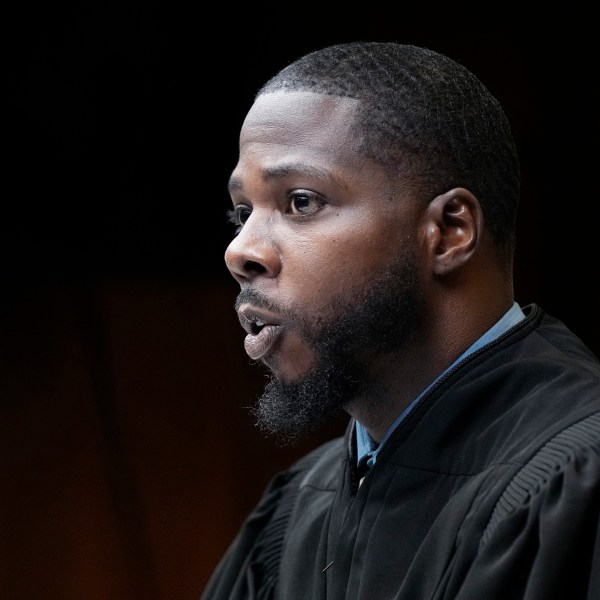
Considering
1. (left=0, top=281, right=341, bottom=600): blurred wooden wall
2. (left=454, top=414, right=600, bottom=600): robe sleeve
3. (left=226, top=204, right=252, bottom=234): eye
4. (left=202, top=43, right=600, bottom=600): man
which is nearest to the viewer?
(left=454, top=414, right=600, bottom=600): robe sleeve

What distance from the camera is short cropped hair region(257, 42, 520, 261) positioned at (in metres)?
1.46

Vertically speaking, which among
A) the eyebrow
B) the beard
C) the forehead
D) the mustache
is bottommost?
the beard

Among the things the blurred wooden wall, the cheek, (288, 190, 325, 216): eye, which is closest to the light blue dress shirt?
the cheek

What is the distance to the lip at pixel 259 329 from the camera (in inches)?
57.5

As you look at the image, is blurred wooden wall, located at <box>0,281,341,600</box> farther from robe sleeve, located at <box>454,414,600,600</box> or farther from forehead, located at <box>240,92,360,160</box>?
robe sleeve, located at <box>454,414,600,600</box>

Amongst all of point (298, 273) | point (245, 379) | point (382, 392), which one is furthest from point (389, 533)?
point (245, 379)

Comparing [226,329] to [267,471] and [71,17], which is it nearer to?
[267,471]

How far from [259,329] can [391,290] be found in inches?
7.0

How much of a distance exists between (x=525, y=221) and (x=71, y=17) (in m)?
1.06

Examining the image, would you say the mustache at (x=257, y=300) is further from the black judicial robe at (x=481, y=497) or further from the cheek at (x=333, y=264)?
the black judicial robe at (x=481, y=497)

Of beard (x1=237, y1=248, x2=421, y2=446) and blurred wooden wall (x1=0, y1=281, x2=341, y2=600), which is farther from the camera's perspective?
blurred wooden wall (x1=0, y1=281, x2=341, y2=600)

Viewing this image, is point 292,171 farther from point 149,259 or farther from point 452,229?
point 149,259

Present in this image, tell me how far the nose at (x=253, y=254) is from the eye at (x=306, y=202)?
0.16 feet

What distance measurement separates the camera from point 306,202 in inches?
57.3
